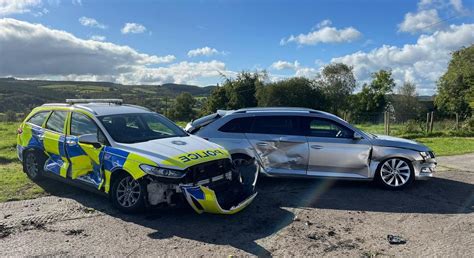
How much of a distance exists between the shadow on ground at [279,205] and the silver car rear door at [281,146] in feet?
1.38

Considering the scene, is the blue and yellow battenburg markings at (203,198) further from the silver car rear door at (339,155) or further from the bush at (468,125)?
the bush at (468,125)

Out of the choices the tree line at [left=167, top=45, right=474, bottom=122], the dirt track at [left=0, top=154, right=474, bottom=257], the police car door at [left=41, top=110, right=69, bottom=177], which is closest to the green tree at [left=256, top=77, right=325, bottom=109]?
the tree line at [left=167, top=45, right=474, bottom=122]

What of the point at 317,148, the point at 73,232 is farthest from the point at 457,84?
the point at 73,232

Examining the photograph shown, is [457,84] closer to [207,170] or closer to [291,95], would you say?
[291,95]

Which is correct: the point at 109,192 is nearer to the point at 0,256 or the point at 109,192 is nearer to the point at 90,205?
the point at 90,205

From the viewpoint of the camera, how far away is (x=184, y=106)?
4609 cm

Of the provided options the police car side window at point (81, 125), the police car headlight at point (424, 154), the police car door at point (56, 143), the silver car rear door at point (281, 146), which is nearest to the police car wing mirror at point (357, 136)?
the silver car rear door at point (281, 146)

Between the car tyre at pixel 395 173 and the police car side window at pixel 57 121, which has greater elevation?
the police car side window at pixel 57 121

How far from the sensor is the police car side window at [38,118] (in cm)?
730

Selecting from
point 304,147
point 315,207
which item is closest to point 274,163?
point 304,147

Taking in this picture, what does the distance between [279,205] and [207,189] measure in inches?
63.1

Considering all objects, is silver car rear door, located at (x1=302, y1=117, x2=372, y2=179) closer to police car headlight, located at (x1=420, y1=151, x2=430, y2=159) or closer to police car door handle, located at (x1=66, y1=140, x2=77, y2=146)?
police car headlight, located at (x1=420, y1=151, x2=430, y2=159)

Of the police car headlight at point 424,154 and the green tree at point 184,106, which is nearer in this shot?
the police car headlight at point 424,154

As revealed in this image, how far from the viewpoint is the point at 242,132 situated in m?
7.43
